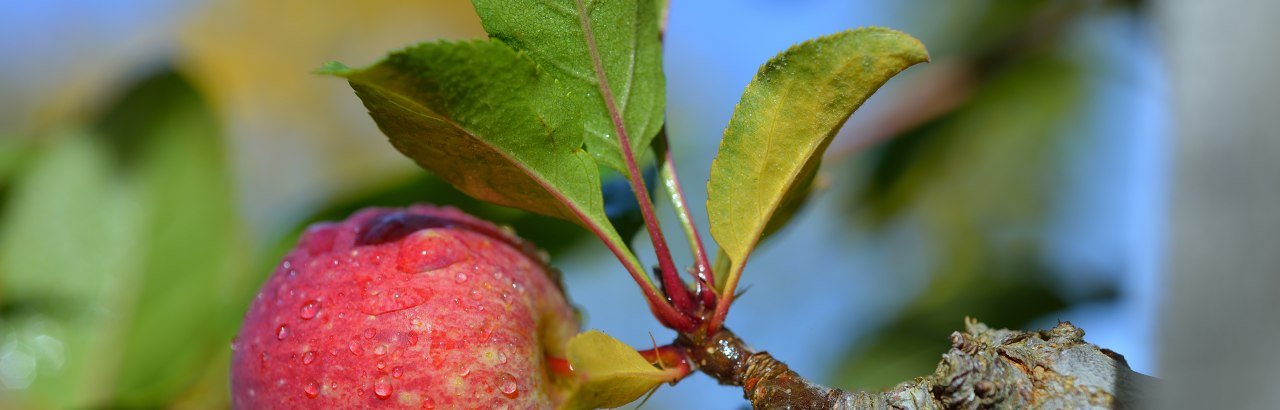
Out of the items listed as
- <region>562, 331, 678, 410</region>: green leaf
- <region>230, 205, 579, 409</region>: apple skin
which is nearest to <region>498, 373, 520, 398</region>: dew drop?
<region>230, 205, 579, 409</region>: apple skin

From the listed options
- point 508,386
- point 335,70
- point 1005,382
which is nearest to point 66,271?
point 508,386

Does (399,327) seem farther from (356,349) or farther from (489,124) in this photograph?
(489,124)

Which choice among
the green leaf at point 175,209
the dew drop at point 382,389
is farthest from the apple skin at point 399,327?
the green leaf at point 175,209

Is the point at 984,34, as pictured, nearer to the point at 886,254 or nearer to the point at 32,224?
the point at 886,254

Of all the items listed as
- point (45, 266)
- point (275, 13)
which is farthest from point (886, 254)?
point (275, 13)

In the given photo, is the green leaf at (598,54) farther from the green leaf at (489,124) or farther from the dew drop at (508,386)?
the dew drop at (508,386)

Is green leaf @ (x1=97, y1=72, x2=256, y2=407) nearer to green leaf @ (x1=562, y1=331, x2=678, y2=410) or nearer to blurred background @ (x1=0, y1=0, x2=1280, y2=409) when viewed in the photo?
blurred background @ (x1=0, y1=0, x2=1280, y2=409)
